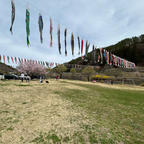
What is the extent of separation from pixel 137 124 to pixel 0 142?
4.41 metres

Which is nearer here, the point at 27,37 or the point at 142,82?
the point at 27,37

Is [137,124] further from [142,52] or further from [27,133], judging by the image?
[142,52]

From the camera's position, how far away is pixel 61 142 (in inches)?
90.0

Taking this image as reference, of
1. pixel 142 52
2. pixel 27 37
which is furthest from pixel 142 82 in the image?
pixel 142 52

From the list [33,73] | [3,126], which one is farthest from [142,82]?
[33,73]

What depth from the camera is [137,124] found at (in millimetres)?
3453

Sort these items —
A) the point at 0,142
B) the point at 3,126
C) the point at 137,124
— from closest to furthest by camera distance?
the point at 0,142 → the point at 3,126 → the point at 137,124

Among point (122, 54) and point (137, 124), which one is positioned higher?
point (122, 54)

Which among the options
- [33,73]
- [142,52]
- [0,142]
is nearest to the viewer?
[0,142]

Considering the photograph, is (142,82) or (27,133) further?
(142,82)

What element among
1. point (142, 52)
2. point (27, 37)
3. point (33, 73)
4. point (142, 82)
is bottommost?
point (142, 82)

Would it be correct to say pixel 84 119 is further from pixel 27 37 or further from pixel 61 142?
pixel 27 37

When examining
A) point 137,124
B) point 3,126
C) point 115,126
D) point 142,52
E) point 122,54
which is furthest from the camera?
point 122,54

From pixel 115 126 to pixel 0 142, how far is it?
3418 mm
